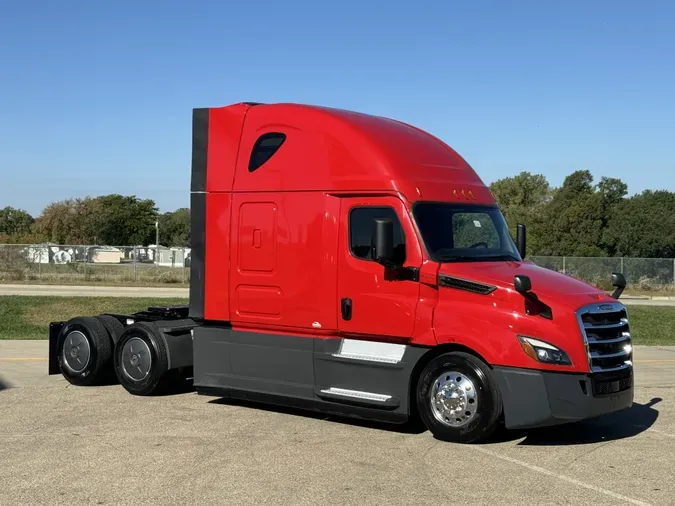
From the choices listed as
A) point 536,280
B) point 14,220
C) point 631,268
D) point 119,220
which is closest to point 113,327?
point 536,280

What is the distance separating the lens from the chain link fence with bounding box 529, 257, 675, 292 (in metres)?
40.9

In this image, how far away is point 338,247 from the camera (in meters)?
8.62

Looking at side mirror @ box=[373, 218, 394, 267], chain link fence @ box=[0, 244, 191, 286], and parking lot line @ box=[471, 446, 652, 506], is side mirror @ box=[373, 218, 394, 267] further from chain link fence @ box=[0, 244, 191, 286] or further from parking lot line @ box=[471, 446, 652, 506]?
chain link fence @ box=[0, 244, 191, 286]

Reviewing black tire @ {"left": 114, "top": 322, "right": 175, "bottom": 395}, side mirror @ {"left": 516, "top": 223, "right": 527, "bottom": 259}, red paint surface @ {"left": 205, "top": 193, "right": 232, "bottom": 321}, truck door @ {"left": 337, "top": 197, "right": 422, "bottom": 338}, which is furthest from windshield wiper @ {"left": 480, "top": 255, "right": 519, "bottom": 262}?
black tire @ {"left": 114, "top": 322, "right": 175, "bottom": 395}

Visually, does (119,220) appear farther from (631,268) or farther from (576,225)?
(631,268)

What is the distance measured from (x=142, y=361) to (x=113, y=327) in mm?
925

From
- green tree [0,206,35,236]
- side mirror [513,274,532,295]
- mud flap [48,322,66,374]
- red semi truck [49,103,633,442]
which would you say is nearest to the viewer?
side mirror [513,274,532,295]

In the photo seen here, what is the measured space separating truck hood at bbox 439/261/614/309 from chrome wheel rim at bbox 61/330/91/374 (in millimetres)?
5193

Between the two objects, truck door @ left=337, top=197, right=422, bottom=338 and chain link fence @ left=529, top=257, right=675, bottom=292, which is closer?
truck door @ left=337, top=197, right=422, bottom=338

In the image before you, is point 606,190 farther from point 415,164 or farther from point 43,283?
point 415,164

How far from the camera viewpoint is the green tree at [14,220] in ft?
395

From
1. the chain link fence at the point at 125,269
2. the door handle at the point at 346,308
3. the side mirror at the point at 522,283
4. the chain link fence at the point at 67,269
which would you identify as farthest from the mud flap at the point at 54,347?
the chain link fence at the point at 125,269

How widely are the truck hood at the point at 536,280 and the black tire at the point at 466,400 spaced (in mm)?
755

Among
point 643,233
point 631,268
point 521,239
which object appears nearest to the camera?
point 521,239
